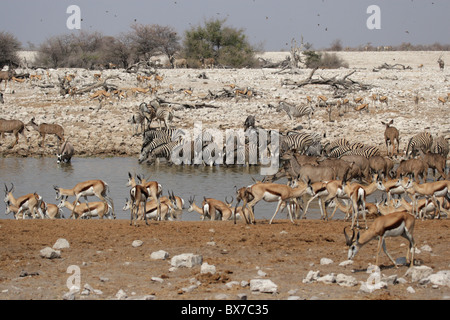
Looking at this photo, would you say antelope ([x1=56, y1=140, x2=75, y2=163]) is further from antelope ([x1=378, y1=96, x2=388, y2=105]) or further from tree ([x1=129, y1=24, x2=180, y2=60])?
tree ([x1=129, y1=24, x2=180, y2=60])

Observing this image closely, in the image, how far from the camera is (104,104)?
960 inches

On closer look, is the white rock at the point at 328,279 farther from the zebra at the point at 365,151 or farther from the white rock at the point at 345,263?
the zebra at the point at 365,151

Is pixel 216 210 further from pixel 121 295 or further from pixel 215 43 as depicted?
pixel 215 43

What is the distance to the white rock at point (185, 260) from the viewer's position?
7.35 m

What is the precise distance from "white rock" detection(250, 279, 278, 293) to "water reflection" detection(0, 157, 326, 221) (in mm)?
6241

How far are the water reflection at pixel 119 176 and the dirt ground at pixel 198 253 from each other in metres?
3.03

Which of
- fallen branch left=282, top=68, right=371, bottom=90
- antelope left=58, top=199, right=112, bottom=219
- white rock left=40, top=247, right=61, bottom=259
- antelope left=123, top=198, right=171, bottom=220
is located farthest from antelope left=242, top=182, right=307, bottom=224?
fallen branch left=282, top=68, right=371, bottom=90

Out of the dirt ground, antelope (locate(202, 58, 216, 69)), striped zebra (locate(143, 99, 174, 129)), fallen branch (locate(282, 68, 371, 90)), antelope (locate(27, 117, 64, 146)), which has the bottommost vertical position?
the dirt ground

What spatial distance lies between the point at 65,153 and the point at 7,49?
2159 centimetres

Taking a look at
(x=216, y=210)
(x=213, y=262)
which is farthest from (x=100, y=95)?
(x=213, y=262)

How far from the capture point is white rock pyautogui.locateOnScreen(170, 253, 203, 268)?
7.35 meters

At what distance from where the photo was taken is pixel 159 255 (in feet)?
25.5
